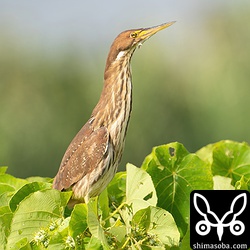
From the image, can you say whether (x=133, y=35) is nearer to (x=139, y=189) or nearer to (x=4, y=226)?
(x=139, y=189)

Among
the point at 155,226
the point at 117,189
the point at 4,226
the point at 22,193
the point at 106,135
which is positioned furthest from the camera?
the point at 106,135

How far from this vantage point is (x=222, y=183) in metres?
3.69

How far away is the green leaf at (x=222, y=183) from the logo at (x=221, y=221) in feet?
0.55

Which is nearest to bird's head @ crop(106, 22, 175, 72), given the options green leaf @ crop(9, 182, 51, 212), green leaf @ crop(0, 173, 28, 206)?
green leaf @ crop(0, 173, 28, 206)

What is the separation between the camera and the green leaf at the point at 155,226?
3061 millimetres

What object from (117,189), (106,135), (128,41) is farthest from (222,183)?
(128,41)

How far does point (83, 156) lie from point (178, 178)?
0.57 metres

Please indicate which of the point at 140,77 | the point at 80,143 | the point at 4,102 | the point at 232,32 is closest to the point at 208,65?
the point at 232,32

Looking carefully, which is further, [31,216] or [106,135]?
[106,135]

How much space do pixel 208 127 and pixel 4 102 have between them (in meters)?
5.04

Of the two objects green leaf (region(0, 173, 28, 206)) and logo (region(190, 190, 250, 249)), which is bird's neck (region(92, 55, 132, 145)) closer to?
green leaf (region(0, 173, 28, 206))

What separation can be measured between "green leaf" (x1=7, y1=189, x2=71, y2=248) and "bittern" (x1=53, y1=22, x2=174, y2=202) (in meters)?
0.67

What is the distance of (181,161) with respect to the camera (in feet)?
12.0

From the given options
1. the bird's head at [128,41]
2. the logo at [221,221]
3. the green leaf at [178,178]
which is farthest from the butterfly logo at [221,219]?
the bird's head at [128,41]
